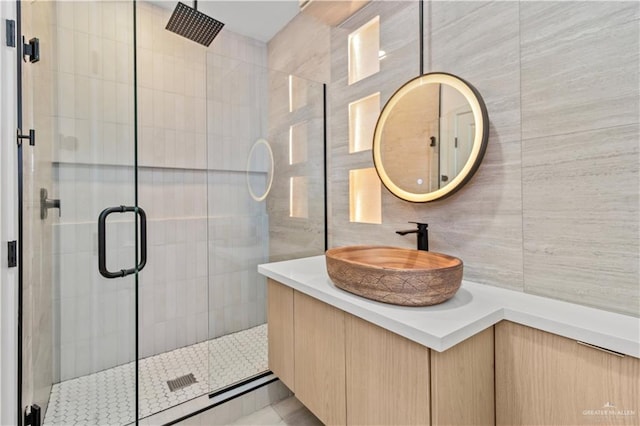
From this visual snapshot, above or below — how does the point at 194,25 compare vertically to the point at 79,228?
above

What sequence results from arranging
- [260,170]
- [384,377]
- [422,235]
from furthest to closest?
[260,170]
[422,235]
[384,377]

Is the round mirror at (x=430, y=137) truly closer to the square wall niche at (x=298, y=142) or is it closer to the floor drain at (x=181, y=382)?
the square wall niche at (x=298, y=142)

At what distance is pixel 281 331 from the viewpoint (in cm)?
155

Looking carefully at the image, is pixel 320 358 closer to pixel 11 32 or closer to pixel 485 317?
pixel 485 317

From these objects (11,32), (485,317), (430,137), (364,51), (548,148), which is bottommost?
(485,317)

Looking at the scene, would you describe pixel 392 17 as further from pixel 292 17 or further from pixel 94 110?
pixel 94 110

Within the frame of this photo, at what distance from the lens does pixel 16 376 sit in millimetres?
1083

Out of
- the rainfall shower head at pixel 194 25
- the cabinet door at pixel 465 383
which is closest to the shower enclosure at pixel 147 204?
the rainfall shower head at pixel 194 25

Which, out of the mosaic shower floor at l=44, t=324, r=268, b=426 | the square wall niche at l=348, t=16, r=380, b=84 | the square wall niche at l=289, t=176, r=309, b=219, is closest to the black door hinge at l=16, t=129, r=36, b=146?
the mosaic shower floor at l=44, t=324, r=268, b=426

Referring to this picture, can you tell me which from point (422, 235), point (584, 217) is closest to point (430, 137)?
point (422, 235)

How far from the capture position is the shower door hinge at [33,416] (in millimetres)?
1190

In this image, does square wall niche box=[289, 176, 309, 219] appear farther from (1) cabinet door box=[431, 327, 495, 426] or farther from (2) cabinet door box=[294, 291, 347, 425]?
(1) cabinet door box=[431, 327, 495, 426]

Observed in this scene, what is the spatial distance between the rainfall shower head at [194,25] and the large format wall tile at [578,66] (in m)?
1.69

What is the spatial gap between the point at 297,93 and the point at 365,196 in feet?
3.05
